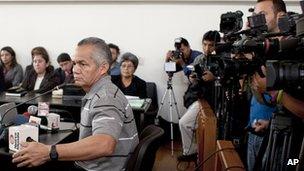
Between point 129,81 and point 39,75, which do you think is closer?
point 129,81

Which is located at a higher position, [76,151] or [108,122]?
[108,122]

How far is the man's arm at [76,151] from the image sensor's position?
4.66 ft

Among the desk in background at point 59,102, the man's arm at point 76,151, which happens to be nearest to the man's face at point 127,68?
the desk in background at point 59,102

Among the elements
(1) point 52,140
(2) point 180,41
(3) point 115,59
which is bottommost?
(1) point 52,140

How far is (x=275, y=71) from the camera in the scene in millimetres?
950

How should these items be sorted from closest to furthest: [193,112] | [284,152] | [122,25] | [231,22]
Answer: [284,152] → [231,22] → [193,112] → [122,25]

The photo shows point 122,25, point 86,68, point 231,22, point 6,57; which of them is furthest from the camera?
point 6,57

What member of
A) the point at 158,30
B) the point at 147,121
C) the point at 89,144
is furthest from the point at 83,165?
the point at 158,30

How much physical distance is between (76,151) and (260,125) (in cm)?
95

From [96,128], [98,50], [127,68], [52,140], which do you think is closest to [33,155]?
[96,128]

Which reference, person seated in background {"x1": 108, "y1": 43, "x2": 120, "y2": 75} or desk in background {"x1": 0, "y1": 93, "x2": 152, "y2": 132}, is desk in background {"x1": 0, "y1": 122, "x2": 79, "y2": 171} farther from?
person seated in background {"x1": 108, "y1": 43, "x2": 120, "y2": 75}

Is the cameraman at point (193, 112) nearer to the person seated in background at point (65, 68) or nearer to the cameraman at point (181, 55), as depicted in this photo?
the cameraman at point (181, 55)

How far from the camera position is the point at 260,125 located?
1.78 metres

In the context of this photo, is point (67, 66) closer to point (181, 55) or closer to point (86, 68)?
point (181, 55)
